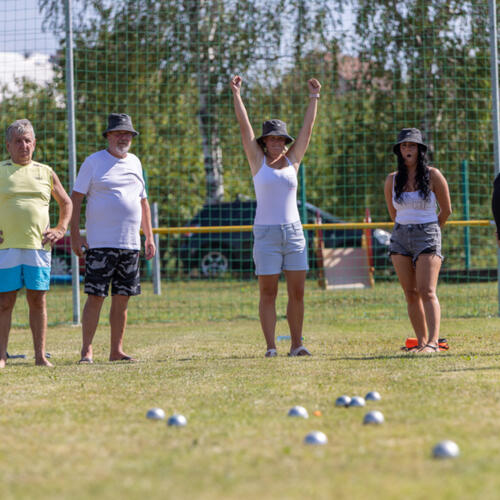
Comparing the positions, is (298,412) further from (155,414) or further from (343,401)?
(155,414)

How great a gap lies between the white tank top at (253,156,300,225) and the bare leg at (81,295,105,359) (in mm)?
1388

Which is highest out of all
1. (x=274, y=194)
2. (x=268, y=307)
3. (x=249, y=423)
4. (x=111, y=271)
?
(x=274, y=194)

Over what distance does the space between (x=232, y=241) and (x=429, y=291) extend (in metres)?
10.8

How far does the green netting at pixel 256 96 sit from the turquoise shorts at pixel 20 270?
484 cm

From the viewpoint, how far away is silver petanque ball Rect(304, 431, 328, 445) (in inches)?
129

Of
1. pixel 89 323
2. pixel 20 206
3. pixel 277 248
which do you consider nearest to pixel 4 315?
pixel 89 323

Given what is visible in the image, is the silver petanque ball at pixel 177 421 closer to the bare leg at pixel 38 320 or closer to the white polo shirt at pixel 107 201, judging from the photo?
the bare leg at pixel 38 320

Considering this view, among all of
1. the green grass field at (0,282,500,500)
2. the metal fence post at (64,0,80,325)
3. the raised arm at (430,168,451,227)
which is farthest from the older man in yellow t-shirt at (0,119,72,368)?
the metal fence post at (64,0,80,325)

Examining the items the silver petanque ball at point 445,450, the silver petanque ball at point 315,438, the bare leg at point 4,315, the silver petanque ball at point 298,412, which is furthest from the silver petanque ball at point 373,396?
the bare leg at point 4,315

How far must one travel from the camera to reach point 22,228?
6.04m

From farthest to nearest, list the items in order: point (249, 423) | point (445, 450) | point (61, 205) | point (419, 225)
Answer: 1. point (419, 225)
2. point (61, 205)
3. point (249, 423)
4. point (445, 450)

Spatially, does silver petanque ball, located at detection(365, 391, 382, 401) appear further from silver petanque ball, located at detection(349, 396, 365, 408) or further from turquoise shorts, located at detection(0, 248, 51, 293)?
turquoise shorts, located at detection(0, 248, 51, 293)

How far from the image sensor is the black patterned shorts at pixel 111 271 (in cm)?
639

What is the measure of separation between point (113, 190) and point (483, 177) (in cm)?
1161
